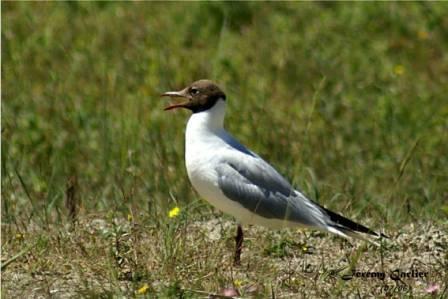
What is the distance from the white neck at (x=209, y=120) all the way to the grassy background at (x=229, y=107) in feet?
1.62

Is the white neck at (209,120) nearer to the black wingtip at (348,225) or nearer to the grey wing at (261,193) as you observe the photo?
the grey wing at (261,193)

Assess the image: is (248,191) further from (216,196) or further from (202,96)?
(202,96)

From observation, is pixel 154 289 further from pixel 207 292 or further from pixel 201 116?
pixel 201 116

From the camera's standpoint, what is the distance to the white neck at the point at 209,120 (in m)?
6.71

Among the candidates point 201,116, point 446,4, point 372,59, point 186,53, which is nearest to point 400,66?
point 372,59

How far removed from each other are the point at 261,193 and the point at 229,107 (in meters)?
3.03

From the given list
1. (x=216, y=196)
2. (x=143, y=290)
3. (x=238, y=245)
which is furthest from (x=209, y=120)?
(x=143, y=290)

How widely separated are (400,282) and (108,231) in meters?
1.48

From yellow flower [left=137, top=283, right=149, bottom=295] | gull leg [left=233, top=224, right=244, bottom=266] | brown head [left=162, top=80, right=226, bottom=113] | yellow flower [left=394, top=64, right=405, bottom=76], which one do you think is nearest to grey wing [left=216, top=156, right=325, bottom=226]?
gull leg [left=233, top=224, right=244, bottom=266]

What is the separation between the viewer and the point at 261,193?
656 cm

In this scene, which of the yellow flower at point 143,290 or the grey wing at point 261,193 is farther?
the grey wing at point 261,193

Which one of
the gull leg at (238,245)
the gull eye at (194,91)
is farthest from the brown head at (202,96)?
the gull leg at (238,245)

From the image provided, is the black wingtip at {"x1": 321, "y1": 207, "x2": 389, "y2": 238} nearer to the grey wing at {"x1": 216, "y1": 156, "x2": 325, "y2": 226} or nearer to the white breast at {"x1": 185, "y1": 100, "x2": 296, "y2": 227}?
the grey wing at {"x1": 216, "y1": 156, "x2": 325, "y2": 226}

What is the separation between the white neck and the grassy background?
0.49 m
